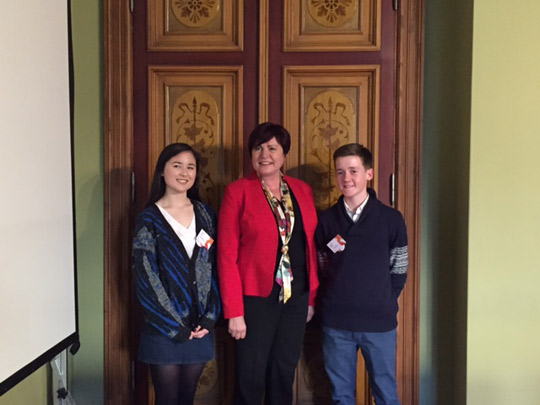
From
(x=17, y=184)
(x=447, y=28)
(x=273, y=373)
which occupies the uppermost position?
(x=447, y=28)

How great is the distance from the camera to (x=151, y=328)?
1.98 metres

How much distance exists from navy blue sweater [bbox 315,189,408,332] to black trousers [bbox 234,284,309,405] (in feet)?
0.45

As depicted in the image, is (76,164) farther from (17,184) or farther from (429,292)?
(429,292)

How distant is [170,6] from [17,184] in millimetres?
1223

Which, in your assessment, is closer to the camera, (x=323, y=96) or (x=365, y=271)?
(x=365, y=271)

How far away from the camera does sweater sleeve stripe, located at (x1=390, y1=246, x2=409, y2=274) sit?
2.06 metres

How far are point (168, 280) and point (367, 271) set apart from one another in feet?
2.60

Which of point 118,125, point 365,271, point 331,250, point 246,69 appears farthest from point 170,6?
point 365,271

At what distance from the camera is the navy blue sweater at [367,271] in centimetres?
201

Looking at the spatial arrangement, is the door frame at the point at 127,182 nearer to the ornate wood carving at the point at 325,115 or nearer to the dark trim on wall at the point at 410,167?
the dark trim on wall at the point at 410,167

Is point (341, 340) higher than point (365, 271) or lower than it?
lower

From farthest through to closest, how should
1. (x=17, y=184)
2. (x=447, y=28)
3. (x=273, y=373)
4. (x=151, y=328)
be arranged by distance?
1. (x=447, y=28)
2. (x=273, y=373)
3. (x=151, y=328)
4. (x=17, y=184)

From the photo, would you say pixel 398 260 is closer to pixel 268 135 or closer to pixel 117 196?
pixel 268 135

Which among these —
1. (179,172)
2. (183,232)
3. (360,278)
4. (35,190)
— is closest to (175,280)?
(183,232)
